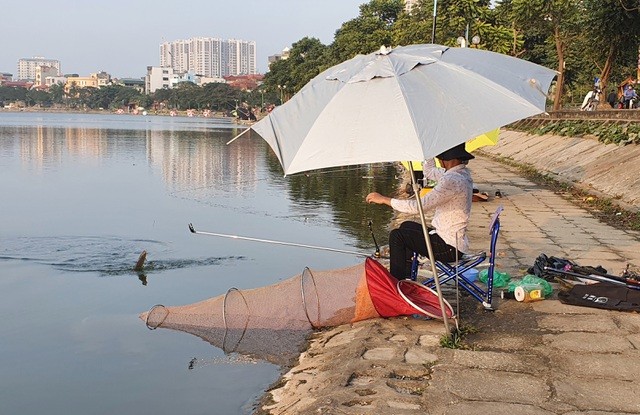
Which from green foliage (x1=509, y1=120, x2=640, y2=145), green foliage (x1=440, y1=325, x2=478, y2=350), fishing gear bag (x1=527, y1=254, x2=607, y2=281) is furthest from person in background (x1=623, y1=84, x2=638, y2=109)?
green foliage (x1=440, y1=325, x2=478, y2=350)

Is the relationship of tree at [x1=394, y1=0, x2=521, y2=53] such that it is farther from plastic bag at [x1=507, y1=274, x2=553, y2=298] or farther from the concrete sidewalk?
the concrete sidewalk

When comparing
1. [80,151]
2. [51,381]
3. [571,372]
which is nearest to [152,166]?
[80,151]

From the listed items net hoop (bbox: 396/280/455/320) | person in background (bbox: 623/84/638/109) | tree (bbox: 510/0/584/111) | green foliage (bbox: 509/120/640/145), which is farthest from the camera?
tree (bbox: 510/0/584/111)

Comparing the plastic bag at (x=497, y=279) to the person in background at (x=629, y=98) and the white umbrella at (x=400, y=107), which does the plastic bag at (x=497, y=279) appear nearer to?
the white umbrella at (x=400, y=107)

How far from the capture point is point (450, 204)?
5.91 m

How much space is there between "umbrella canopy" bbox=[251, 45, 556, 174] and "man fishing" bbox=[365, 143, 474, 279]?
87cm

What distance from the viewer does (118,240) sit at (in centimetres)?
1221

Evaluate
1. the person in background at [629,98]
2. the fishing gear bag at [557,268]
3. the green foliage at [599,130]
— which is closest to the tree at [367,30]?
the person in background at [629,98]

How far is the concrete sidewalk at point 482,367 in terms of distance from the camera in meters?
4.25

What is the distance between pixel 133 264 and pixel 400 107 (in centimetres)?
661

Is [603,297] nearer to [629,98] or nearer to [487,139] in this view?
[487,139]

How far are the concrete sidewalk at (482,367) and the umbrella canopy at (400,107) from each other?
4.34 feet

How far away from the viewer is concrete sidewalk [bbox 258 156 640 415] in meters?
4.25

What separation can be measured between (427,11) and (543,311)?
44067mm
